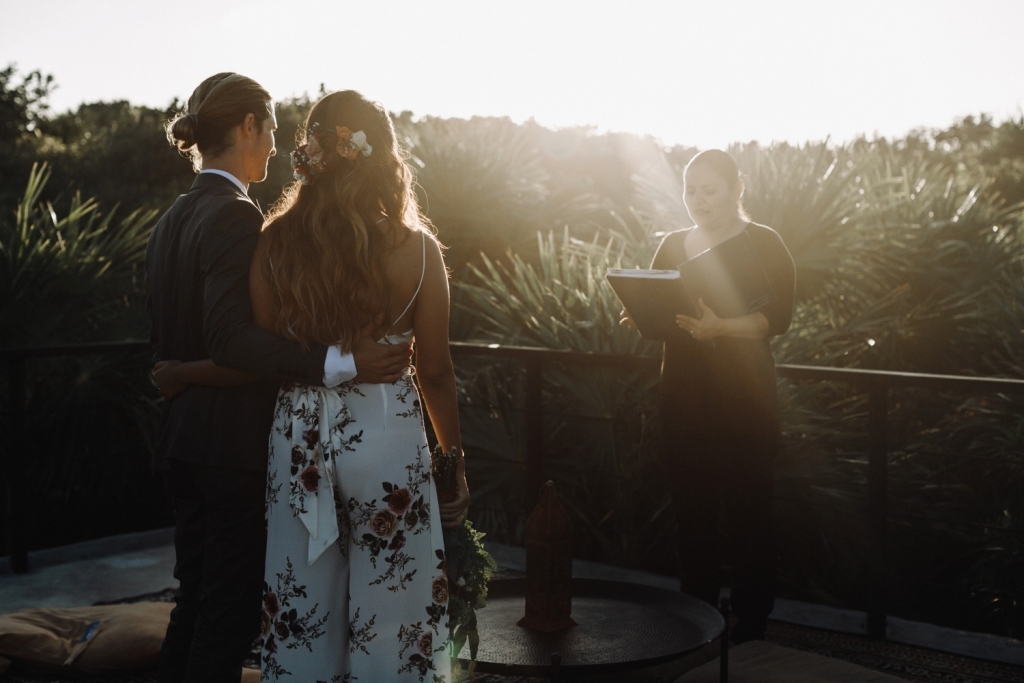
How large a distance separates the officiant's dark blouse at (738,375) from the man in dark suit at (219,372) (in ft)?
4.97

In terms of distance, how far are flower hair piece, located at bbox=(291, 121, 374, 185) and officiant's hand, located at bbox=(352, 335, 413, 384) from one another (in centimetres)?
35

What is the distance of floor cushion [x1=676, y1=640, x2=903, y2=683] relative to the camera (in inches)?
113

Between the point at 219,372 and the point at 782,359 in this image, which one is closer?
the point at 219,372

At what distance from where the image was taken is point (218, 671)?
2104 mm

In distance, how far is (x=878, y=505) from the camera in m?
3.76

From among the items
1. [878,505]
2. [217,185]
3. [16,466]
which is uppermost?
[217,185]

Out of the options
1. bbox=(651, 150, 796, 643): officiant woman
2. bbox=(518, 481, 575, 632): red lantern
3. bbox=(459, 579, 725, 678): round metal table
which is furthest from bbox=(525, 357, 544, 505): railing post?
bbox=(518, 481, 575, 632): red lantern

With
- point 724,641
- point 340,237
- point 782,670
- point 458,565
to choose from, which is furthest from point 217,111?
point 782,670

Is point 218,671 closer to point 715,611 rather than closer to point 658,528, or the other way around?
point 715,611

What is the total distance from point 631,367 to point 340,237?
2283mm

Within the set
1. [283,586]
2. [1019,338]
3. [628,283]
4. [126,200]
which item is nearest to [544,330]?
[628,283]

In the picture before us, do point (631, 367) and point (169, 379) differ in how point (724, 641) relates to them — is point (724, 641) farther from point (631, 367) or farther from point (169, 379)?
point (631, 367)

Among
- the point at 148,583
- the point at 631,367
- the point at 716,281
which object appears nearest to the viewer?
the point at 716,281

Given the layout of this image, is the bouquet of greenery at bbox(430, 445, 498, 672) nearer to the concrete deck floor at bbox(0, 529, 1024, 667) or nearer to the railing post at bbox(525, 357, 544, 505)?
the concrete deck floor at bbox(0, 529, 1024, 667)
